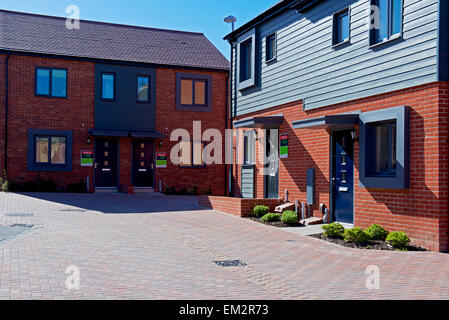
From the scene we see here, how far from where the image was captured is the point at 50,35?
23.3 metres

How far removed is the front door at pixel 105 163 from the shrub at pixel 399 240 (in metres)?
15.6

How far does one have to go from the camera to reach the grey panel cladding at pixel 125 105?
22516mm

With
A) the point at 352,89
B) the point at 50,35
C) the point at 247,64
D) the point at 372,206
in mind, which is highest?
the point at 50,35

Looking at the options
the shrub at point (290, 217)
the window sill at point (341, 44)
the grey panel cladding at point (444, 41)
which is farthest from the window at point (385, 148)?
the shrub at point (290, 217)

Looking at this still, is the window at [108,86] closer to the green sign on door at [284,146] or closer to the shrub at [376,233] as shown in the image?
the green sign on door at [284,146]

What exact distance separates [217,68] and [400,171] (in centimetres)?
1569

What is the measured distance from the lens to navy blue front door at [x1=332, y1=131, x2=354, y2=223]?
1207 cm

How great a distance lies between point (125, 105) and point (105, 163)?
9.38ft

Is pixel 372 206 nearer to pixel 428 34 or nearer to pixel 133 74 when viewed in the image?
pixel 428 34

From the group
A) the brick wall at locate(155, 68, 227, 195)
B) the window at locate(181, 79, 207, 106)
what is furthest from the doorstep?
the window at locate(181, 79, 207, 106)

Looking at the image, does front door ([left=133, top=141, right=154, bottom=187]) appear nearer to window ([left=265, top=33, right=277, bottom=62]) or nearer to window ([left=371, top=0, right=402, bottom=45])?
window ([left=265, top=33, right=277, bottom=62])

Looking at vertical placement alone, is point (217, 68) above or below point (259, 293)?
above
